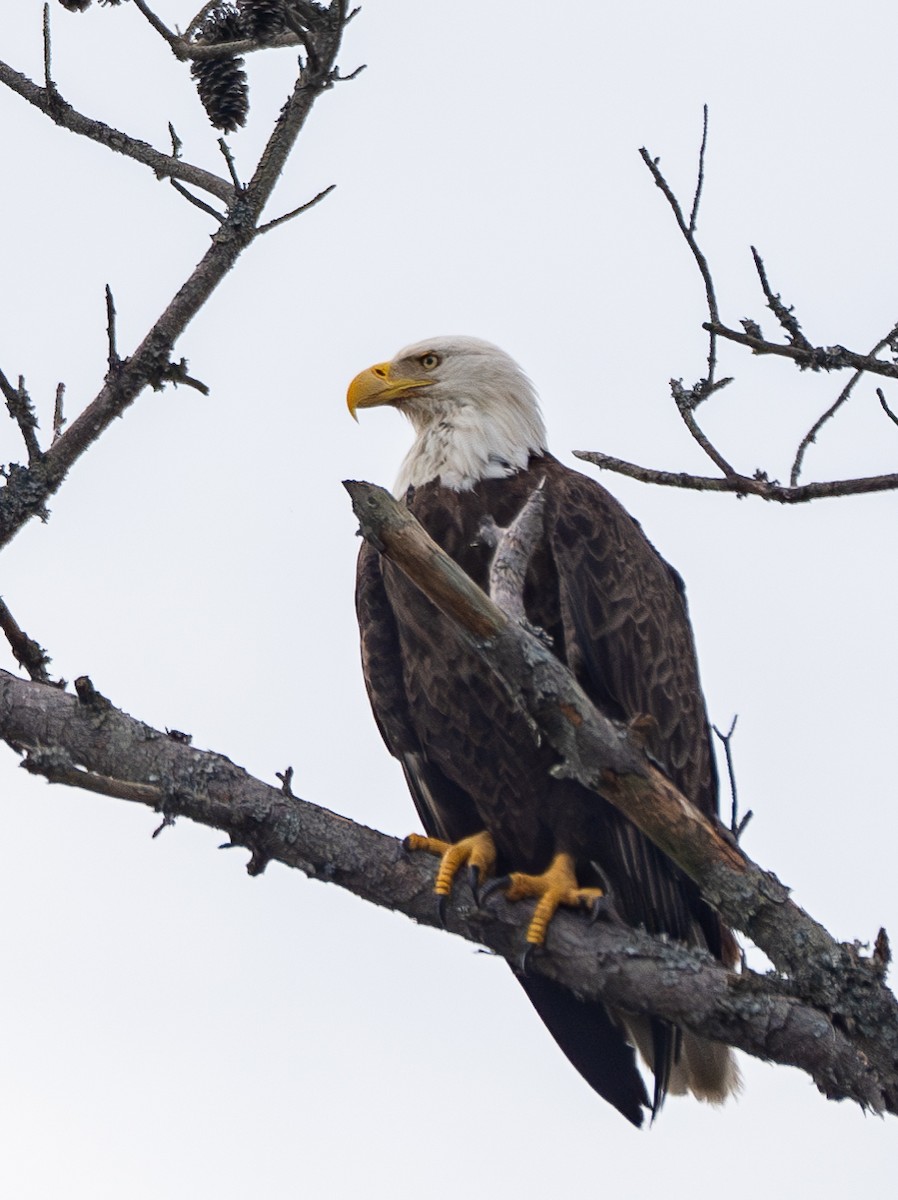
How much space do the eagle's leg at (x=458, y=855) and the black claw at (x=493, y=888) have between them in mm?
37

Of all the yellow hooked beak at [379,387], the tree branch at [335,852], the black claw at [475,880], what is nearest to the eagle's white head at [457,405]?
the yellow hooked beak at [379,387]

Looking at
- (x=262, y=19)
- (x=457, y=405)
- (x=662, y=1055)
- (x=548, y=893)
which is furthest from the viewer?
(x=457, y=405)

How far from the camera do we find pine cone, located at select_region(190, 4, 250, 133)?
449 centimetres

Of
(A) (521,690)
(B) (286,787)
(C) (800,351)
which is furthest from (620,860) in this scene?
(C) (800,351)

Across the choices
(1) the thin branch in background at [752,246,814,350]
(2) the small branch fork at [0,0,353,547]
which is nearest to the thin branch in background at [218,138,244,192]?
(2) the small branch fork at [0,0,353,547]

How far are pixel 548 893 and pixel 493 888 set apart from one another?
0.16 metres

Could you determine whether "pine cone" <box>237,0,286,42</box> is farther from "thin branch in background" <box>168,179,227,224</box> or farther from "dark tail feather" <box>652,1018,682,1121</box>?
"dark tail feather" <box>652,1018,682,1121</box>

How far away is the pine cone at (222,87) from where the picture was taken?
4492 millimetres

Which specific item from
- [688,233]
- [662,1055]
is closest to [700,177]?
[688,233]

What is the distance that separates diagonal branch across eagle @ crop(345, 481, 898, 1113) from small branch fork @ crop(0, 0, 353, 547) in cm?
115

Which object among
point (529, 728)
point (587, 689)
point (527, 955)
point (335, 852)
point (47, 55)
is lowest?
point (335, 852)

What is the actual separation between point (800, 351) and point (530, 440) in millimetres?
2089

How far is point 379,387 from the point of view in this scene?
17.3 ft

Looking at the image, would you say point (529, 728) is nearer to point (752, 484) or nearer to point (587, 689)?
point (587, 689)
